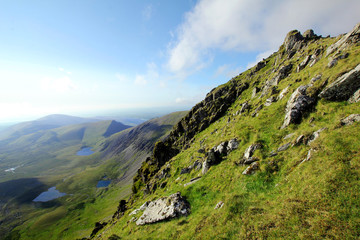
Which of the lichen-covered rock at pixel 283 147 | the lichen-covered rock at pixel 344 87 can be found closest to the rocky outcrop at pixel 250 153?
the lichen-covered rock at pixel 283 147

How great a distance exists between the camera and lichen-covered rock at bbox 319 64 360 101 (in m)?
17.6

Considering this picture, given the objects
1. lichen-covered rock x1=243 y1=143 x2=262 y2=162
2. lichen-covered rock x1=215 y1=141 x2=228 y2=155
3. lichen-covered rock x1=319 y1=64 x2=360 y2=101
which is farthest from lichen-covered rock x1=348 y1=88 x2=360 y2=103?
lichen-covered rock x1=215 y1=141 x2=228 y2=155

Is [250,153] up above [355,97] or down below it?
below

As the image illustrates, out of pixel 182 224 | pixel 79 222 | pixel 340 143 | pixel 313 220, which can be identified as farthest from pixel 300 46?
pixel 79 222

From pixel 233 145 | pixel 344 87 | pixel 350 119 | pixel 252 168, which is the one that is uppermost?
pixel 344 87

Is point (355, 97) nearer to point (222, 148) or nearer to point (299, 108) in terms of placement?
point (299, 108)

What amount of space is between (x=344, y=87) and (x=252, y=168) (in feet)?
53.5

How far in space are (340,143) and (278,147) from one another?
6.62 m

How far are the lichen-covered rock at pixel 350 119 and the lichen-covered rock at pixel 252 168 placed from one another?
1061cm

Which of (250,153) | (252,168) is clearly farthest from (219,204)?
(250,153)

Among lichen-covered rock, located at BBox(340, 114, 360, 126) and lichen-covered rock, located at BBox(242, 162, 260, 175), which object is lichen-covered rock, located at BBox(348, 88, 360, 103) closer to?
lichen-covered rock, located at BBox(340, 114, 360, 126)

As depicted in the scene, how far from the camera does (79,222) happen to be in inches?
4830

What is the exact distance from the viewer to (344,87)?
18359mm

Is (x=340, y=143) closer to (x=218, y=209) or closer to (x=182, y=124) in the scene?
(x=218, y=209)
